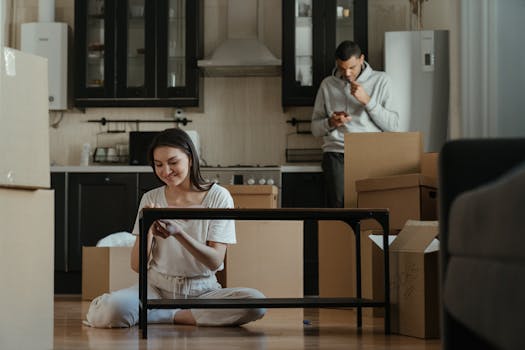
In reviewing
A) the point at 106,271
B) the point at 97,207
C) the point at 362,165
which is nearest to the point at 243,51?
the point at 97,207

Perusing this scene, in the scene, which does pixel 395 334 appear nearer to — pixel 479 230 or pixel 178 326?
pixel 178 326

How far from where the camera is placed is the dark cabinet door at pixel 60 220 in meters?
6.34

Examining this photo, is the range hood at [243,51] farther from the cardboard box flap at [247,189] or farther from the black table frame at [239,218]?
the black table frame at [239,218]

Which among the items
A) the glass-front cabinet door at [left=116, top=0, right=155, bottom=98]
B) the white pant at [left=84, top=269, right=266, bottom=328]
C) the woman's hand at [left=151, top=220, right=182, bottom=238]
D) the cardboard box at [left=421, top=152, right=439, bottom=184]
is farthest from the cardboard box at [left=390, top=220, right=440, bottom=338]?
the glass-front cabinet door at [left=116, top=0, right=155, bottom=98]

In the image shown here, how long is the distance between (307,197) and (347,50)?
119cm

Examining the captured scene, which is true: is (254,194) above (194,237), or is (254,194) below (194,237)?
above

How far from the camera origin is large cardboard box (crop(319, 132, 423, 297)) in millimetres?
4176

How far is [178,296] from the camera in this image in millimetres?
3434

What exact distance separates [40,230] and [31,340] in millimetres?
291

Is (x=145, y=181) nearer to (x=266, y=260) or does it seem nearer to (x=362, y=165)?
(x=266, y=260)

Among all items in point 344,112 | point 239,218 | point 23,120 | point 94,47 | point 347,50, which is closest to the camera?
point 23,120

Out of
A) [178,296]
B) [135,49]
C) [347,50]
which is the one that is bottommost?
[178,296]

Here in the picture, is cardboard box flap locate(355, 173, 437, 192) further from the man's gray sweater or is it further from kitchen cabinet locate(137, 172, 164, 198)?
kitchen cabinet locate(137, 172, 164, 198)

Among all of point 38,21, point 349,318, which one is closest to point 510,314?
point 349,318
